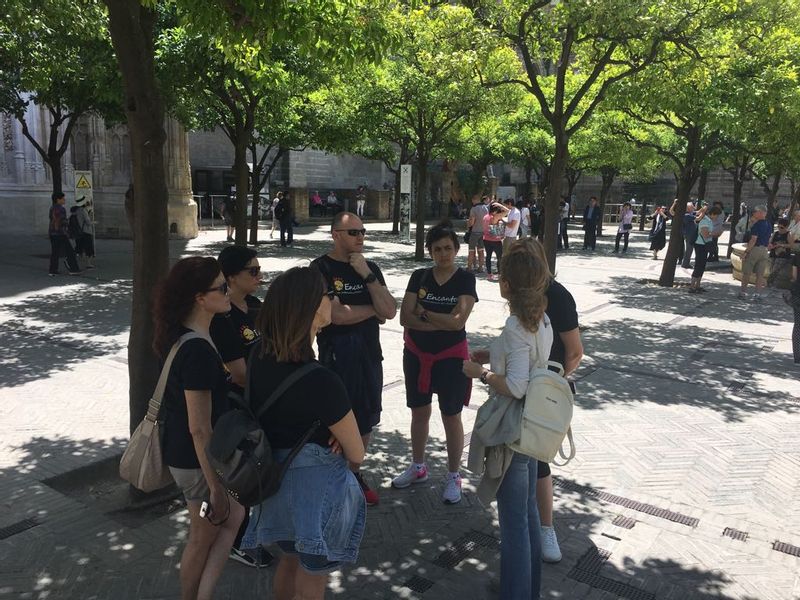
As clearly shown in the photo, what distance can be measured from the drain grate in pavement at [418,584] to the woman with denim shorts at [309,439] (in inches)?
43.3

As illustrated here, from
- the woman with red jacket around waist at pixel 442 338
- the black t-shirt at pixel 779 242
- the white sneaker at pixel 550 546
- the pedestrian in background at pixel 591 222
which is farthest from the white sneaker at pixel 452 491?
the pedestrian in background at pixel 591 222

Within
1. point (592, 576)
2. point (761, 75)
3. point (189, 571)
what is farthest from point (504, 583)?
point (761, 75)

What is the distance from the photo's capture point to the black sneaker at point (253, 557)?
3.72 m

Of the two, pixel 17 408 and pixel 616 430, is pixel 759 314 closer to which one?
pixel 616 430

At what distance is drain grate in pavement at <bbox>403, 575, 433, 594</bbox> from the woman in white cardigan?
1.68 ft

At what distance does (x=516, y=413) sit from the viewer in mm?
3137

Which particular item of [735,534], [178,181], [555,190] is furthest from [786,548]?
[178,181]

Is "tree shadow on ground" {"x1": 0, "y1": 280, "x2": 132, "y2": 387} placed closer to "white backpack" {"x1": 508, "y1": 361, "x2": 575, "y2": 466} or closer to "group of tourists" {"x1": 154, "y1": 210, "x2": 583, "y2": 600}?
"group of tourists" {"x1": 154, "y1": 210, "x2": 583, "y2": 600}

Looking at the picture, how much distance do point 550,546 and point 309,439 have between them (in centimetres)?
206

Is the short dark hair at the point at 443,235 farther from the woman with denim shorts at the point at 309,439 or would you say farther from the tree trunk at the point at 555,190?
the tree trunk at the point at 555,190

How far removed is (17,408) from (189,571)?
407 cm


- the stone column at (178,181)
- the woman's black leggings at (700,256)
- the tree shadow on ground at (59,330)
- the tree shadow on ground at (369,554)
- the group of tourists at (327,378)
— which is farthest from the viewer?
the stone column at (178,181)

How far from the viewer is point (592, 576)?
375 cm

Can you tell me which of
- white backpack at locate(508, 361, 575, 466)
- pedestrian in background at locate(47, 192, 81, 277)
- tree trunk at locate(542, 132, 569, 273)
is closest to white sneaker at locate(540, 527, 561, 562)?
white backpack at locate(508, 361, 575, 466)
